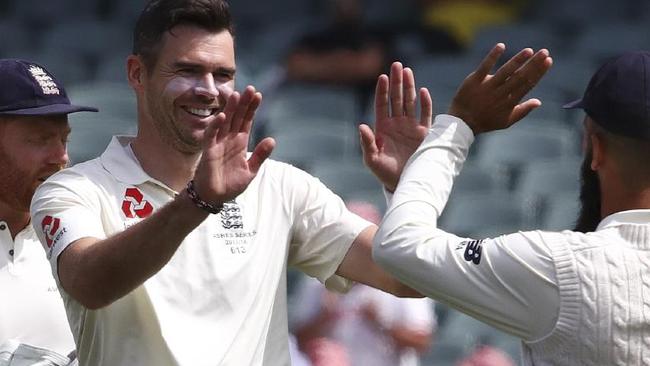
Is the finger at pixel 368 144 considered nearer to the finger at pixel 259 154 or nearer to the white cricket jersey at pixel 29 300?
the finger at pixel 259 154

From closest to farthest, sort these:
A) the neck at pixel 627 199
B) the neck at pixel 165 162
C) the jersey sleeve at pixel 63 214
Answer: the neck at pixel 627 199, the jersey sleeve at pixel 63 214, the neck at pixel 165 162

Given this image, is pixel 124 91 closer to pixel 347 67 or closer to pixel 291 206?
Answer: pixel 347 67

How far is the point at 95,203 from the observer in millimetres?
3732

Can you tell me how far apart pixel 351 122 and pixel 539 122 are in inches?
48.6

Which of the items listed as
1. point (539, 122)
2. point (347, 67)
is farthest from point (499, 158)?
point (347, 67)

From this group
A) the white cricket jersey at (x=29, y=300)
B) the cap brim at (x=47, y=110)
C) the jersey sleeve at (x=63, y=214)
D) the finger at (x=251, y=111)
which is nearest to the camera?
the finger at (x=251, y=111)

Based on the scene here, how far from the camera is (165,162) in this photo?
3.91 meters

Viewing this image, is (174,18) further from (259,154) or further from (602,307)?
(602,307)

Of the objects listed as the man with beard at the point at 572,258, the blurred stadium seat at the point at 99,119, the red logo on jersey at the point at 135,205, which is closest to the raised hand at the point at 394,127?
the man with beard at the point at 572,258

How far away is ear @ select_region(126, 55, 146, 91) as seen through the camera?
3.98 m

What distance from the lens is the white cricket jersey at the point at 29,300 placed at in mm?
4117

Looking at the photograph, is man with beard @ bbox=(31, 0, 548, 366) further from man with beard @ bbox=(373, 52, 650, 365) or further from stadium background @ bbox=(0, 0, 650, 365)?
stadium background @ bbox=(0, 0, 650, 365)

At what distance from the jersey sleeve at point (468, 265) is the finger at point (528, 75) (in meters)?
0.27

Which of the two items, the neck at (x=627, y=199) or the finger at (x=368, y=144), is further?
the finger at (x=368, y=144)
